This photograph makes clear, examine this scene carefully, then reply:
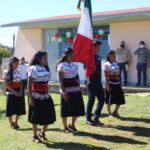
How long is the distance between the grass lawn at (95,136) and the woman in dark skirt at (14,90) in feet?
1.30

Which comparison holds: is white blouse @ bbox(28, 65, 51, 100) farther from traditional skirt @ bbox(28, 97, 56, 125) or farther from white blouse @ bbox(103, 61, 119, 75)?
white blouse @ bbox(103, 61, 119, 75)

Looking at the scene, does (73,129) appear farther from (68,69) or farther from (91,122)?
(68,69)

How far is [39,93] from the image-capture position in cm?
859

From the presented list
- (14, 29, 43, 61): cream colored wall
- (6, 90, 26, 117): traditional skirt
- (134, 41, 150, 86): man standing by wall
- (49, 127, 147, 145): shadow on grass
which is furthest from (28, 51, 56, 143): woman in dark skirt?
(14, 29, 43, 61): cream colored wall

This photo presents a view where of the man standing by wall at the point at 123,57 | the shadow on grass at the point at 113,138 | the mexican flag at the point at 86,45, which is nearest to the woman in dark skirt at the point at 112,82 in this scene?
the mexican flag at the point at 86,45

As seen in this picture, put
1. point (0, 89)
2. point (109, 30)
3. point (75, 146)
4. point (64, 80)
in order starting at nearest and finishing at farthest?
point (75, 146) < point (64, 80) < point (109, 30) < point (0, 89)

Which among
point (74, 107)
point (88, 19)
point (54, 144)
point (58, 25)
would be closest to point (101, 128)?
point (74, 107)

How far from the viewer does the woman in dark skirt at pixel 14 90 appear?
1024 cm

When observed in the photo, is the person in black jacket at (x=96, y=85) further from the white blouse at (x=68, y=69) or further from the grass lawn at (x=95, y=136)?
the white blouse at (x=68, y=69)

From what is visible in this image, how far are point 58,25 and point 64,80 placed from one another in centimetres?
1143

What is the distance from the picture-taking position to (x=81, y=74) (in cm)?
1997

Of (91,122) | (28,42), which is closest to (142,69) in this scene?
(28,42)

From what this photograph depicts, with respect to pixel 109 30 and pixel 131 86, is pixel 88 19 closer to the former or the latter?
pixel 131 86

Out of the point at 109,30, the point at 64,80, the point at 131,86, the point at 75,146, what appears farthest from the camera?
the point at 109,30
